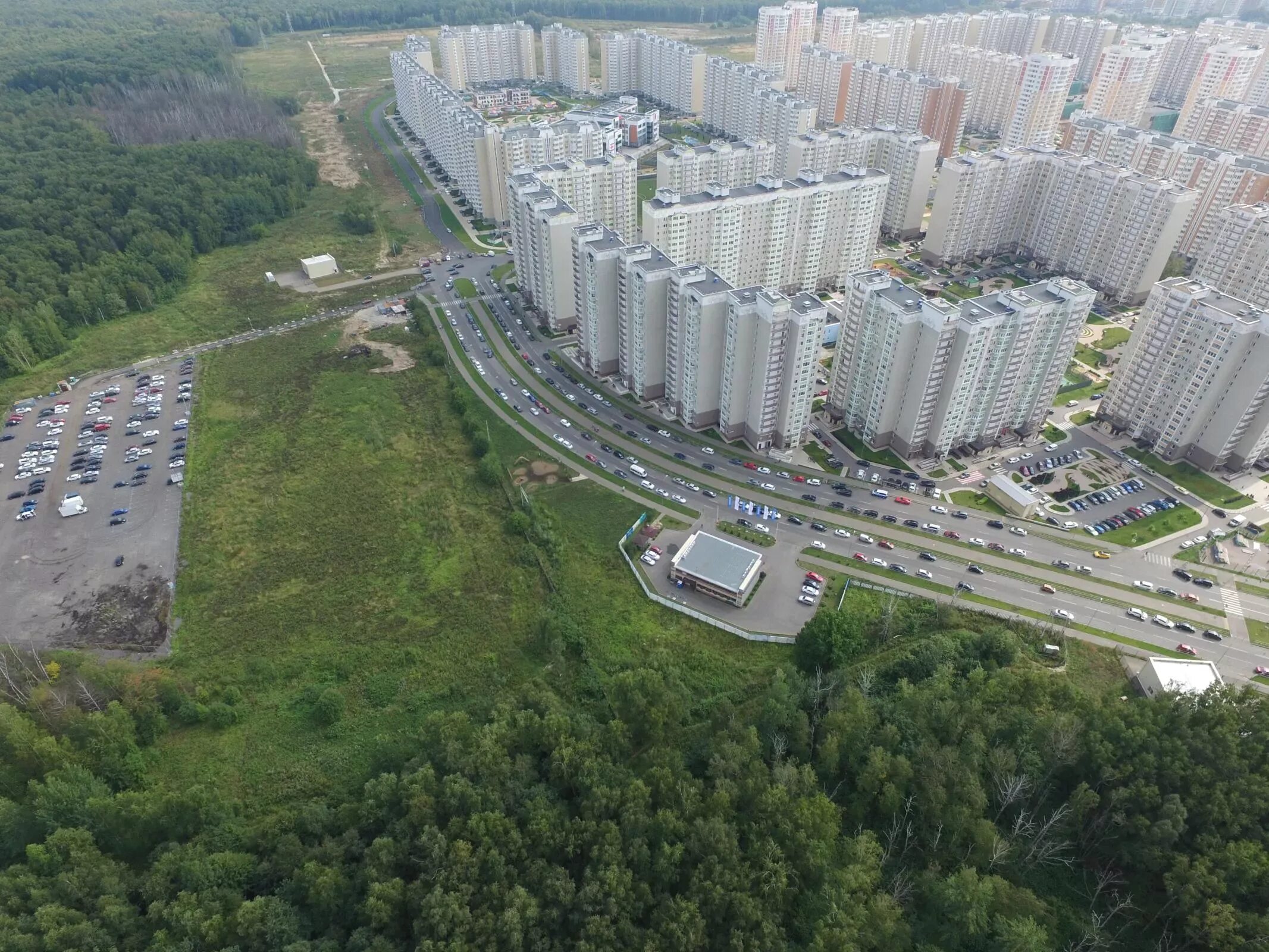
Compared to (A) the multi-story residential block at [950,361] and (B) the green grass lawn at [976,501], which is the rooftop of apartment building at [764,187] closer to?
(A) the multi-story residential block at [950,361]

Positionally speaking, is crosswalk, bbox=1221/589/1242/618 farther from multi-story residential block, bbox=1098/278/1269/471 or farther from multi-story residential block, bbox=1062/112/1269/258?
multi-story residential block, bbox=1062/112/1269/258

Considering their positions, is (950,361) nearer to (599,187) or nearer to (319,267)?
(599,187)

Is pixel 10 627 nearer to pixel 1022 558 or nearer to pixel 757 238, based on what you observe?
pixel 1022 558

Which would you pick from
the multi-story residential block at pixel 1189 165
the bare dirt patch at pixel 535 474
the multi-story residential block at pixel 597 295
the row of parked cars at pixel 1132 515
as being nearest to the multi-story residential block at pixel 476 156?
the multi-story residential block at pixel 597 295

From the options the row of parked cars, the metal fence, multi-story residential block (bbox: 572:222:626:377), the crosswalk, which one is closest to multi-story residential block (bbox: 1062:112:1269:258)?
the row of parked cars

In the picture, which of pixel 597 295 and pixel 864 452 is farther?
pixel 597 295

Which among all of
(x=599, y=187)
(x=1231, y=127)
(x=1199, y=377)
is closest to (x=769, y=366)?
(x=1199, y=377)

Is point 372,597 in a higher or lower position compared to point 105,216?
lower
